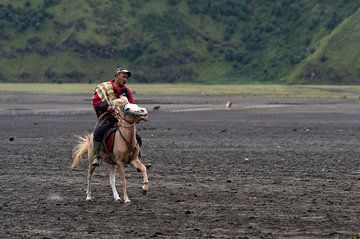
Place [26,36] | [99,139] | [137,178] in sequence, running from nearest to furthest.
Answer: [99,139] < [137,178] < [26,36]

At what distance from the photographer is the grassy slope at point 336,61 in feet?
394

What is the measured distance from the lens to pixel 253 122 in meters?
44.8

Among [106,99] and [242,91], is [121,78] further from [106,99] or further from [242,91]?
[242,91]

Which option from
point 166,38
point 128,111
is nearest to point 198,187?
point 128,111

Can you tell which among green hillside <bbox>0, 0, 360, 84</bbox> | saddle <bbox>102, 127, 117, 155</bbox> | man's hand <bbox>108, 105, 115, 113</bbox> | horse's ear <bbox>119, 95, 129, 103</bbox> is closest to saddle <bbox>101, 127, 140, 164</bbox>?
saddle <bbox>102, 127, 117, 155</bbox>

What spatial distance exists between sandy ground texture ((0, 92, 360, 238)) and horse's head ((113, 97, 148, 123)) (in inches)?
56.5

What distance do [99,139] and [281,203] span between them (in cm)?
331

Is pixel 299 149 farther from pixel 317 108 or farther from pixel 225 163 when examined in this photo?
pixel 317 108

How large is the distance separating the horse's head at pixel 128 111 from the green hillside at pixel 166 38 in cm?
11232

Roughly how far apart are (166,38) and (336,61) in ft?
108

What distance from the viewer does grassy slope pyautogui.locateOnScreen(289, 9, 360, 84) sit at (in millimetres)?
120062

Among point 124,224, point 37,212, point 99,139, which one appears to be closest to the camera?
point 124,224

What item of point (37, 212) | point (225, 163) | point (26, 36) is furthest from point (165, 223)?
point (26, 36)

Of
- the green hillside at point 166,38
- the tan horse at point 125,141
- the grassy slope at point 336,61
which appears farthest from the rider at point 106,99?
the green hillside at point 166,38
